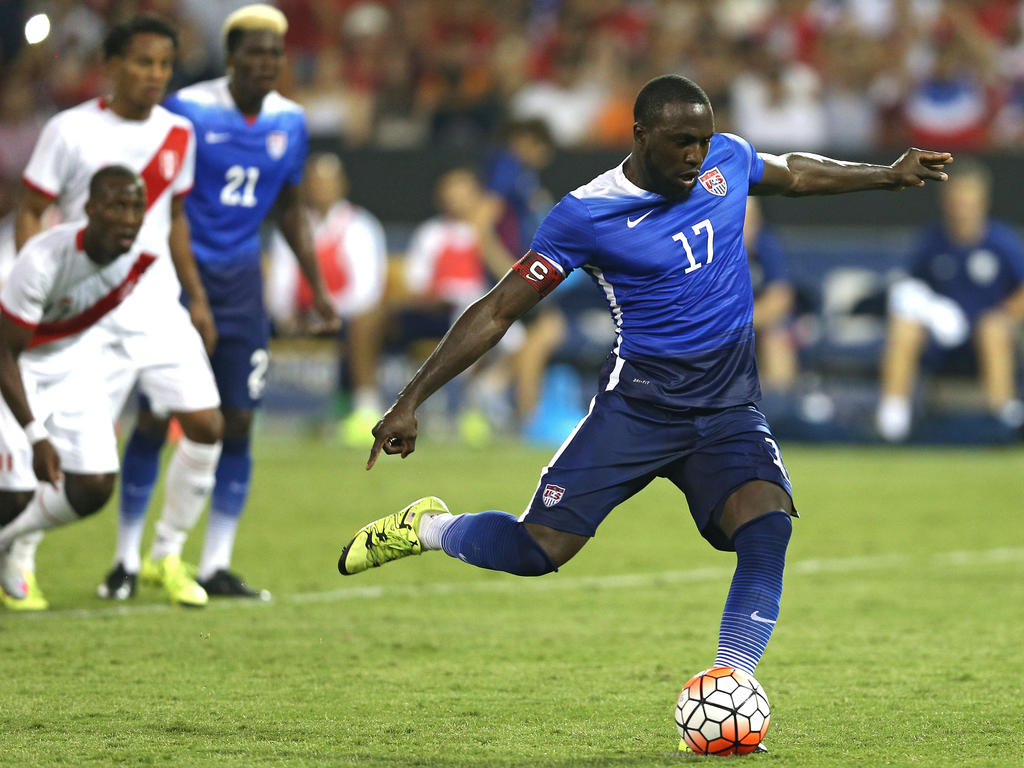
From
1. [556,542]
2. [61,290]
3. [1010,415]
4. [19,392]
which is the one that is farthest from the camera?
[1010,415]

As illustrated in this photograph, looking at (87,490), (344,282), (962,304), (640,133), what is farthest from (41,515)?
(962,304)

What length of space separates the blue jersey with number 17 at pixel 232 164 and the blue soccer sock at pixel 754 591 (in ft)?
11.8

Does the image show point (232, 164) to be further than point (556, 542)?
Yes

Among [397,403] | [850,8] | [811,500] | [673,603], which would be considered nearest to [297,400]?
[811,500]

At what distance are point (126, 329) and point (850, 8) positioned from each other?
43.2 feet

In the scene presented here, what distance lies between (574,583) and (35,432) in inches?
118

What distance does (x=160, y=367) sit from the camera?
7.09 meters

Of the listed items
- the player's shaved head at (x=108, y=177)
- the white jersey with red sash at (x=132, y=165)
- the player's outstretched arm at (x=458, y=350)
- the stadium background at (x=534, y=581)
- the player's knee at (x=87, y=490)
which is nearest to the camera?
the player's outstretched arm at (x=458, y=350)

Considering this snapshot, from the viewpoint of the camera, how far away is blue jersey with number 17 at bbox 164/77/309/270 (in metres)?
7.58

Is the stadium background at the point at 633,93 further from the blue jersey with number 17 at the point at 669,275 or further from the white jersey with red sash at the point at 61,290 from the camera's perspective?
the blue jersey with number 17 at the point at 669,275

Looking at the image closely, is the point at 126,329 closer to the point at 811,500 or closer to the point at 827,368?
the point at 811,500

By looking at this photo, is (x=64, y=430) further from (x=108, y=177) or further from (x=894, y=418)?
(x=894, y=418)

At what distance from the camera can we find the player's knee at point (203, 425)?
7164 millimetres

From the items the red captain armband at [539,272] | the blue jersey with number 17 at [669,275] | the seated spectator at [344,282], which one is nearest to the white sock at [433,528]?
the blue jersey with number 17 at [669,275]
